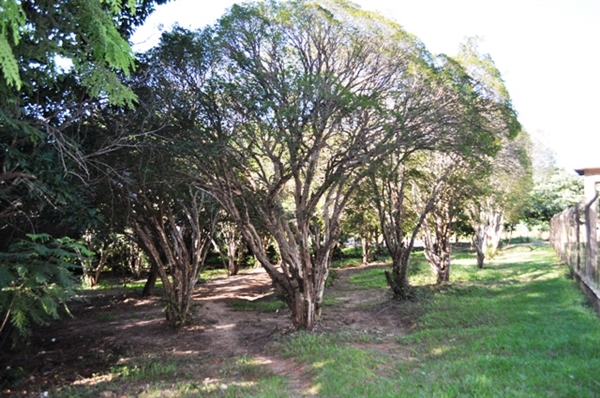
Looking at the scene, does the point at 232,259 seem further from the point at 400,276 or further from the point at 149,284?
the point at 400,276

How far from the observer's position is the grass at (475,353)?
213 inches

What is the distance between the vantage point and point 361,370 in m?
6.62

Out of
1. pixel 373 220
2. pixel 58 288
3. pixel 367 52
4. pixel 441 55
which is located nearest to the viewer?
pixel 58 288

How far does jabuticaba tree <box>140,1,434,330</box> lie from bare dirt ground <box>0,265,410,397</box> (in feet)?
4.95

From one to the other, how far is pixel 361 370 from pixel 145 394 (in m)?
2.90

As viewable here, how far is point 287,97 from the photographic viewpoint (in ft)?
27.8

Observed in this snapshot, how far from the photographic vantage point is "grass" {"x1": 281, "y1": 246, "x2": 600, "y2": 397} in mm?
5414

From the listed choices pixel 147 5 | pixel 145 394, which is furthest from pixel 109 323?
pixel 147 5

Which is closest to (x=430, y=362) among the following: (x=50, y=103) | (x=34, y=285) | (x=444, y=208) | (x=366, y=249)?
(x=34, y=285)

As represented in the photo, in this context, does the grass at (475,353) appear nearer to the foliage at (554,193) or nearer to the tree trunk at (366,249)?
the tree trunk at (366,249)

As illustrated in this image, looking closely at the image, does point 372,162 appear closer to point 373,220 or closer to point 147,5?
point 147,5

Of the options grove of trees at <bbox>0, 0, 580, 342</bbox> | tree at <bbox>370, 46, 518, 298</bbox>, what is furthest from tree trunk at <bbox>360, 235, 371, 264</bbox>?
grove of trees at <bbox>0, 0, 580, 342</bbox>

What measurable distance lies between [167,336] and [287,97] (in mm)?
6127

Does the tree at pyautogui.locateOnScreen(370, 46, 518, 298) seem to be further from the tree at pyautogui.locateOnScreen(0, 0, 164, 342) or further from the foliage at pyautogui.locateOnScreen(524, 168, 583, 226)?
the foliage at pyautogui.locateOnScreen(524, 168, 583, 226)
